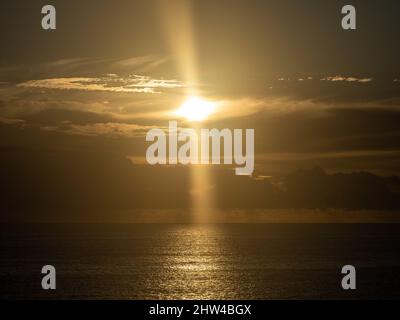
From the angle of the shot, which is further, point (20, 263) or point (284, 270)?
point (20, 263)

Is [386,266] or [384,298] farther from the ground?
[386,266]

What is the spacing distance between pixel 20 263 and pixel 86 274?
32.2 meters

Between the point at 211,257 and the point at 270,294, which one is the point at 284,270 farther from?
the point at 211,257

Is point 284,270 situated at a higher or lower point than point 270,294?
higher
